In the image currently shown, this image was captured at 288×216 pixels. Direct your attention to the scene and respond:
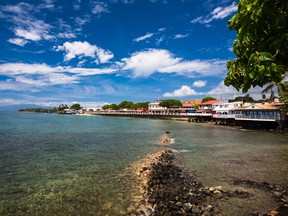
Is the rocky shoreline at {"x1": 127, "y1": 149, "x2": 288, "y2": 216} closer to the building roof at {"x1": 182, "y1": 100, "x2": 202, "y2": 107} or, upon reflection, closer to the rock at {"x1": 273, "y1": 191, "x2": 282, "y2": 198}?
the rock at {"x1": 273, "y1": 191, "x2": 282, "y2": 198}

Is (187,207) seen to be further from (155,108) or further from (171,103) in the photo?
(155,108)

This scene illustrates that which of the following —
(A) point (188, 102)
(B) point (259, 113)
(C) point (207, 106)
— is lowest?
(B) point (259, 113)

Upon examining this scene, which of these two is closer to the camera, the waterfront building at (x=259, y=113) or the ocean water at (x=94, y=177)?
the ocean water at (x=94, y=177)

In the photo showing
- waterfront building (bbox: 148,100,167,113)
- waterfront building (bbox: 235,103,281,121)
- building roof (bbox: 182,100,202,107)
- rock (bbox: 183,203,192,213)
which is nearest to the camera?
rock (bbox: 183,203,192,213)

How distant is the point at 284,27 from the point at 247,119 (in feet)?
213

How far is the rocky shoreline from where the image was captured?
35.4ft

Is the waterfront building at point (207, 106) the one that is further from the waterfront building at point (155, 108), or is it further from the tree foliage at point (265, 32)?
the tree foliage at point (265, 32)

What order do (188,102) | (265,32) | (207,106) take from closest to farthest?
1. (265,32)
2. (207,106)
3. (188,102)

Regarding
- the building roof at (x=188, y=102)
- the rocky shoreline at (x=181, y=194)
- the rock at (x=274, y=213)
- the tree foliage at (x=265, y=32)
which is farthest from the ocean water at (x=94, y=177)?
the building roof at (x=188, y=102)

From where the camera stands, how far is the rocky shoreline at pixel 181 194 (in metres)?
10.8

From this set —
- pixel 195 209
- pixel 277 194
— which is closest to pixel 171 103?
pixel 277 194

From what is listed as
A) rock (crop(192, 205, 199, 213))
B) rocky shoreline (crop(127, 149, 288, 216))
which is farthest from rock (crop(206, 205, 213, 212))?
rock (crop(192, 205, 199, 213))

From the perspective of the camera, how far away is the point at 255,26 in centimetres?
427

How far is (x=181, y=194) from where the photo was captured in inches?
496
